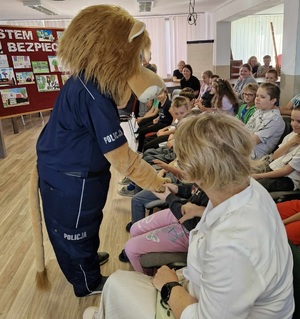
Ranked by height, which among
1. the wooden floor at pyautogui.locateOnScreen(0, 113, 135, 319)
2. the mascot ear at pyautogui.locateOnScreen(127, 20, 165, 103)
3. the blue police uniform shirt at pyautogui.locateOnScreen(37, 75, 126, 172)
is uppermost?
the mascot ear at pyautogui.locateOnScreen(127, 20, 165, 103)

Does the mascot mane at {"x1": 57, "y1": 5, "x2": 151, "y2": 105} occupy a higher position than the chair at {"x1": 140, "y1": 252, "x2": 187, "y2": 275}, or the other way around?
the mascot mane at {"x1": 57, "y1": 5, "x2": 151, "y2": 105}

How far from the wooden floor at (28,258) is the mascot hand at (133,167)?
32.5 inches

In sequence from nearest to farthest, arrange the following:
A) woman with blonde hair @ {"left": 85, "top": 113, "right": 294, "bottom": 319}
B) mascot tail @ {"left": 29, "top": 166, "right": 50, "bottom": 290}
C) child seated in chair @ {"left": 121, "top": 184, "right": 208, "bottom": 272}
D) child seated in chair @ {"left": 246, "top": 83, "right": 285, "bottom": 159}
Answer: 1. woman with blonde hair @ {"left": 85, "top": 113, "right": 294, "bottom": 319}
2. child seated in chair @ {"left": 121, "top": 184, "right": 208, "bottom": 272}
3. mascot tail @ {"left": 29, "top": 166, "right": 50, "bottom": 290}
4. child seated in chair @ {"left": 246, "top": 83, "right": 285, "bottom": 159}

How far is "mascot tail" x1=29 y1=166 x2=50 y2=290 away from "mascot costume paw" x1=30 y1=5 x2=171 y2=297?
0.23 feet

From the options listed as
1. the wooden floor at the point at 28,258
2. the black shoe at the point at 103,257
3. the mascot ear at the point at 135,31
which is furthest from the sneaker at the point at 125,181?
the mascot ear at the point at 135,31

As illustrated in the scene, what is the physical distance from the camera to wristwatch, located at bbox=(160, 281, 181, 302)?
1.10 m

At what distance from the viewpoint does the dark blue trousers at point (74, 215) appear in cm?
154

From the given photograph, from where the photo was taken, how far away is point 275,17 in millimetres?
10914

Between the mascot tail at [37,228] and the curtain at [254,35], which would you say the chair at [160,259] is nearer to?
the mascot tail at [37,228]

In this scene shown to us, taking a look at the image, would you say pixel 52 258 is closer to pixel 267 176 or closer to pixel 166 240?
pixel 166 240

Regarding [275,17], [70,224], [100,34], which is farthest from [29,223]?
[275,17]

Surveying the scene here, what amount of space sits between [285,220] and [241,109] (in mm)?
2148

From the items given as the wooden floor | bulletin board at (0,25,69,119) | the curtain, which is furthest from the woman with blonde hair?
the curtain

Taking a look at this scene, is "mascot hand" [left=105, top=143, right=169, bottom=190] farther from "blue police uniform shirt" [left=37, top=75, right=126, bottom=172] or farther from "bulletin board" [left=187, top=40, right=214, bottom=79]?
"bulletin board" [left=187, top=40, right=214, bottom=79]
